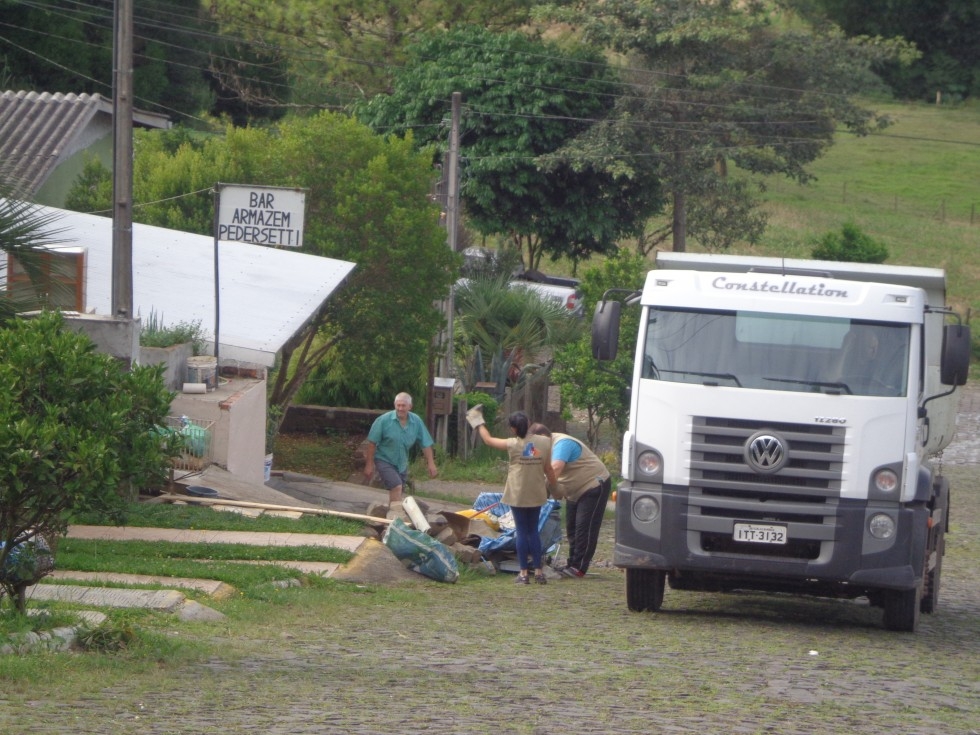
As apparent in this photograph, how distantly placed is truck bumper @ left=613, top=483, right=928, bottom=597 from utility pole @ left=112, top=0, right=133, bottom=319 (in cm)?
576

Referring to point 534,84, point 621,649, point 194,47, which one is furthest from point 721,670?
point 194,47

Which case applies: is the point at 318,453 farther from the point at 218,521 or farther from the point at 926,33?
the point at 926,33

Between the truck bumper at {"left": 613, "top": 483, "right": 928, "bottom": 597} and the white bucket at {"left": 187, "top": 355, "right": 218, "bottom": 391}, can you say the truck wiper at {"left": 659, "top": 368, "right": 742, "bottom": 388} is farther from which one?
the white bucket at {"left": 187, "top": 355, "right": 218, "bottom": 391}

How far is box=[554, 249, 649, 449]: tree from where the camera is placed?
2344cm

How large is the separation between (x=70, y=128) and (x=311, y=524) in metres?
13.6

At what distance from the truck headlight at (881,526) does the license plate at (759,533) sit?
0.64 metres

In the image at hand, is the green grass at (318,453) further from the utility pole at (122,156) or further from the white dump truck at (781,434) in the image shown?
the white dump truck at (781,434)

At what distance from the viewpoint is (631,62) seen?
123ft

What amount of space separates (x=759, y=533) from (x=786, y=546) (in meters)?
0.24

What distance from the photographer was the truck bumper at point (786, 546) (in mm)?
9820

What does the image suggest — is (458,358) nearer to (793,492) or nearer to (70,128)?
(70,128)

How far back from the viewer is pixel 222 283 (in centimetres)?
1845

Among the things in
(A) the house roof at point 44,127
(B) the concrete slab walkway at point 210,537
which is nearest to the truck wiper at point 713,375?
(B) the concrete slab walkway at point 210,537

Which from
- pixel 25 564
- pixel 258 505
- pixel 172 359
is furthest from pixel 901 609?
pixel 172 359
